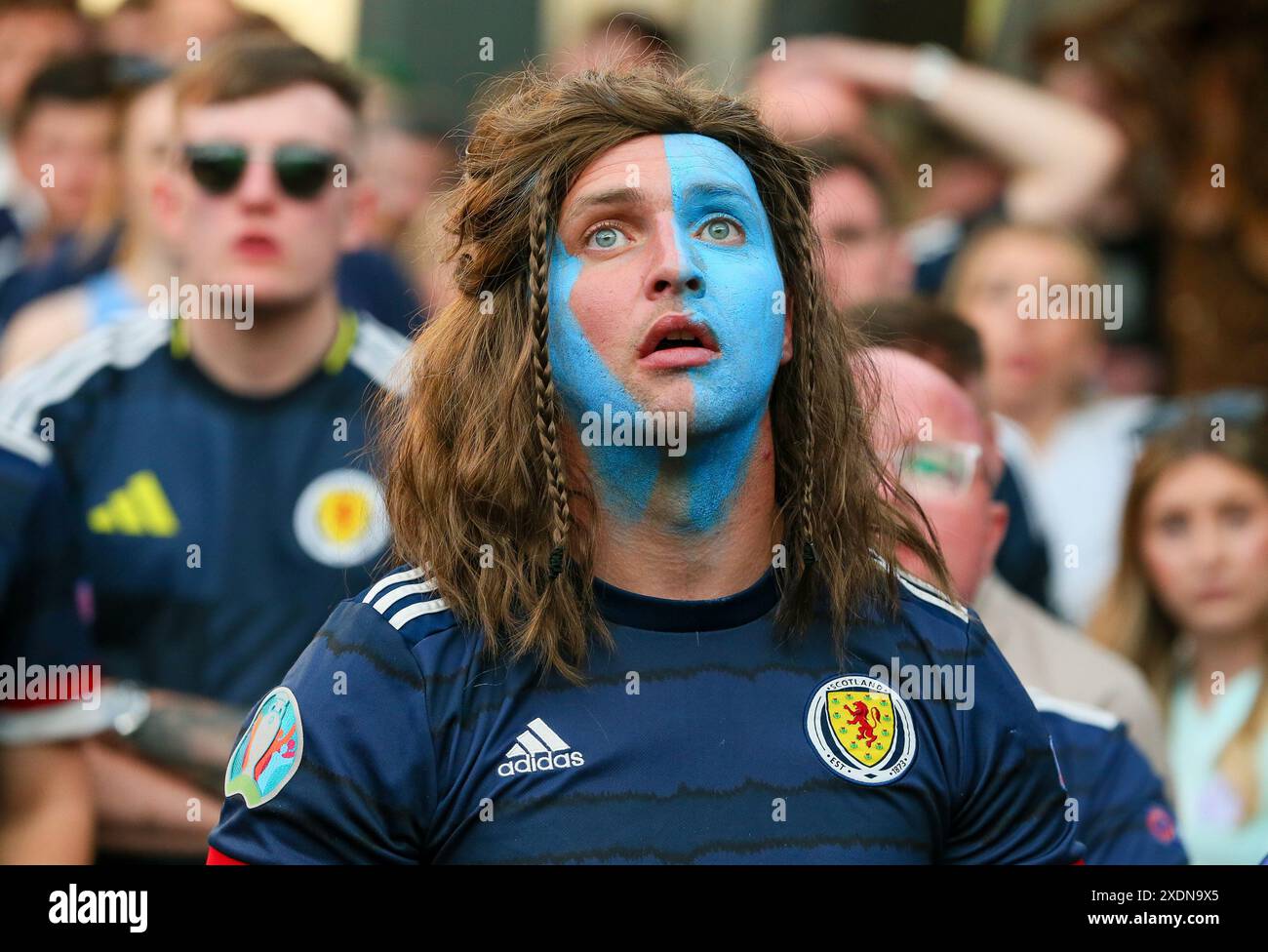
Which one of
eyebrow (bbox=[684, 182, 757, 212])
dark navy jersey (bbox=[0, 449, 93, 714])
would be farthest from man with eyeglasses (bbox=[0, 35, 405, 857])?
Answer: eyebrow (bbox=[684, 182, 757, 212])

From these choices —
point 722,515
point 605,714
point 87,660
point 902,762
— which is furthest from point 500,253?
point 87,660

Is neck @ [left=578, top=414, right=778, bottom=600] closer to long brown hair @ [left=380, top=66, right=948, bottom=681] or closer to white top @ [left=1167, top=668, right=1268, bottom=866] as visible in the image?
long brown hair @ [left=380, top=66, right=948, bottom=681]

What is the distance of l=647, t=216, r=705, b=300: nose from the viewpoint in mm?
2553

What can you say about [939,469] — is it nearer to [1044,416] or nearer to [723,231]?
[723,231]

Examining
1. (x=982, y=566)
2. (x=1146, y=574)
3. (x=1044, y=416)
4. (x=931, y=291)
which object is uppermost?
(x=931, y=291)

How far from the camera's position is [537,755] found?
7.93 ft

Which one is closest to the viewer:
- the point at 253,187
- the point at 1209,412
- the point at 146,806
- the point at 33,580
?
the point at 33,580

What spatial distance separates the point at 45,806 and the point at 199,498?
100 cm

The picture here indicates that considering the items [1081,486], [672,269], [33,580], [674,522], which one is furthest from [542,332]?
[1081,486]

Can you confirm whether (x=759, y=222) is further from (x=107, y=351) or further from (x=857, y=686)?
(x=107, y=351)

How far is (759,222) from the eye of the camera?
8.96 feet

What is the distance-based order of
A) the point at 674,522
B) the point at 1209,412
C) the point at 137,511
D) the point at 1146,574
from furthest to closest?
the point at 1209,412
the point at 1146,574
the point at 137,511
the point at 674,522

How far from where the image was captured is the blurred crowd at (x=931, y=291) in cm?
413

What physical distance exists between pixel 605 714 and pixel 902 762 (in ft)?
1.47
